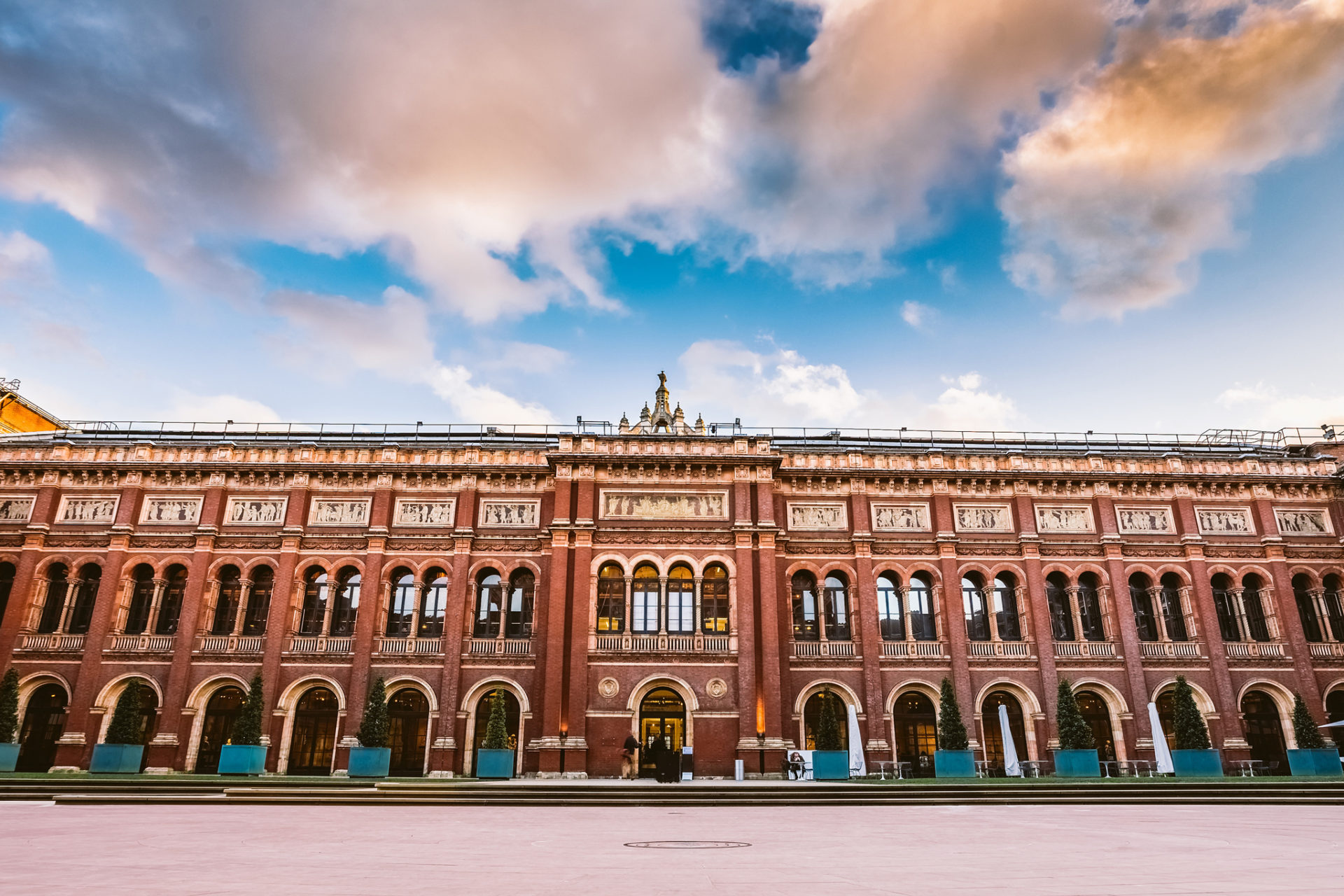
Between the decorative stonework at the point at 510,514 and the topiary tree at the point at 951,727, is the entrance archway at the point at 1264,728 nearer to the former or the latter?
the topiary tree at the point at 951,727

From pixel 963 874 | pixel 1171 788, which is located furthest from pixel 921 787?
pixel 963 874

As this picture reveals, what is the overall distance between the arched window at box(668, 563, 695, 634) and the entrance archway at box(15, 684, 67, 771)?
80.3ft

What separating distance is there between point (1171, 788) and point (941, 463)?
16.1 meters

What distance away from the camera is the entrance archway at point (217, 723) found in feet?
102

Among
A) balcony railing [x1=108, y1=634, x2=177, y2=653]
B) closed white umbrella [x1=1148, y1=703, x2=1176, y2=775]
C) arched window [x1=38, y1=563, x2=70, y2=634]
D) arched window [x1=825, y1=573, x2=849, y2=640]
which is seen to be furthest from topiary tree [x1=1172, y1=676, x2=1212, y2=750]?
arched window [x1=38, y1=563, x2=70, y2=634]

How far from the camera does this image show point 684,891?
7.28m

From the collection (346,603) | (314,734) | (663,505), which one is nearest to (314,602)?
(346,603)

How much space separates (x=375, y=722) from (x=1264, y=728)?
35273mm

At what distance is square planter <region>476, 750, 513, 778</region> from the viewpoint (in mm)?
25953

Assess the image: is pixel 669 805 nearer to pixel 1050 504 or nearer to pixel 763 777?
pixel 763 777

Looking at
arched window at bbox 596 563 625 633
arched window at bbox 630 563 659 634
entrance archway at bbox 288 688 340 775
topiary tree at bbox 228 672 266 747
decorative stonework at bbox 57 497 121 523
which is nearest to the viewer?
topiary tree at bbox 228 672 266 747

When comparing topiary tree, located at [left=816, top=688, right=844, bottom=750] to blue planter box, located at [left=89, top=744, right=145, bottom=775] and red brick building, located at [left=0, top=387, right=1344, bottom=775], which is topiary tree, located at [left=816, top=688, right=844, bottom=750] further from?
blue planter box, located at [left=89, top=744, right=145, bottom=775]

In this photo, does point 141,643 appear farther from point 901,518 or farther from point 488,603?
point 901,518

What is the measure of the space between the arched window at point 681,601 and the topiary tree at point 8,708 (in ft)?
78.0
